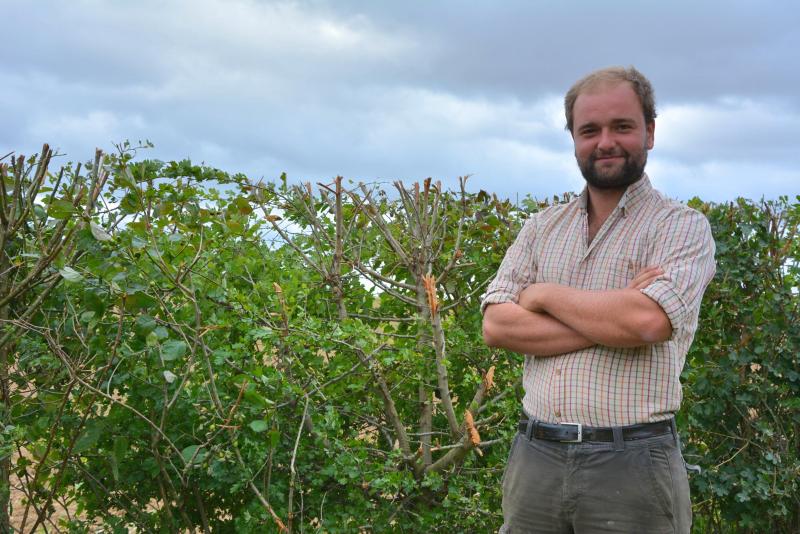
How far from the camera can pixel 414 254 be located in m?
4.45

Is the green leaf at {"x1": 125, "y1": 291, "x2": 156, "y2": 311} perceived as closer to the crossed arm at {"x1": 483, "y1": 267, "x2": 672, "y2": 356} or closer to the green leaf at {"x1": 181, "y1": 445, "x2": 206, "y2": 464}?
the green leaf at {"x1": 181, "y1": 445, "x2": 206, "y2": 464}

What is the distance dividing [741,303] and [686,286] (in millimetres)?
2284

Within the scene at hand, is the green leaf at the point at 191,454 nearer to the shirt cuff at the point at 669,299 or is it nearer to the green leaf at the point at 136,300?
the green leaf at the point at 136,300

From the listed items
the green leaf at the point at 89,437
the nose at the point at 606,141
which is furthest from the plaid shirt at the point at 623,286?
the green leaf at the point at 89,437

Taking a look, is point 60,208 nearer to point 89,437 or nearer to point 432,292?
point 89,437

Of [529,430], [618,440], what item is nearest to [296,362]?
[529,430]

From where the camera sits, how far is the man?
3018 millimetres

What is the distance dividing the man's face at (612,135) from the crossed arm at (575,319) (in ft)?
1.31

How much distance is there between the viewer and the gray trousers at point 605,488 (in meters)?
3.01

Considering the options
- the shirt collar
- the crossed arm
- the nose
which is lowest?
the crossed arm

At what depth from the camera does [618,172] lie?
3285 millimetres

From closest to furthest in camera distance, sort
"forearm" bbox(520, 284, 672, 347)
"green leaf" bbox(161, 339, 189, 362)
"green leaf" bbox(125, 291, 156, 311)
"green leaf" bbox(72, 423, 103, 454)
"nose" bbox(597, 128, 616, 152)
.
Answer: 1. "forearm" bbox(520, 284, 672, 347)
2. "nose" bbox(597, 128, 616, 152)
3. "green leaf" bbox(161, 339, 189, 362)
4. "green leaf" bbox(125, 291, 156, 311)
5. "green leaf" bbox(72, 423, 103, 454)

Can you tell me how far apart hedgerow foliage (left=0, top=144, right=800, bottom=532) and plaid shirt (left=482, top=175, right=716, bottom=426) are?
33.4 inches

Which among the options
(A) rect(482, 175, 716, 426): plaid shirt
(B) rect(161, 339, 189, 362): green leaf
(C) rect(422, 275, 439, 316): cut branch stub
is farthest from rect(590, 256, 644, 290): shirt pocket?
(B) rect(161, 339, 189, 362): green leaf
